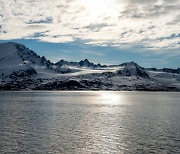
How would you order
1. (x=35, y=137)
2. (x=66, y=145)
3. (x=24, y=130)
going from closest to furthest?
(x=66, y=145) < (x=35, y=137) < (x=24, y=130)

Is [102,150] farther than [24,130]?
No

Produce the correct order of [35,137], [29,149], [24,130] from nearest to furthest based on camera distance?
[29,149] < [35,137] < [24,130]

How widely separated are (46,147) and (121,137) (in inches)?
867

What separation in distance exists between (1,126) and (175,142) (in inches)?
2264

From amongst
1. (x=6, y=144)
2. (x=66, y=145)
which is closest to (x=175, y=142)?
(x=66, y=145)

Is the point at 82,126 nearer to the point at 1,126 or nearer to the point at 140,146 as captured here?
the point at 1,126

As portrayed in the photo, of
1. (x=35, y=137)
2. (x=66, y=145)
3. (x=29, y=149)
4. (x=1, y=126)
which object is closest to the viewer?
(x=29, y=149)

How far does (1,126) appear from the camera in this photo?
9962cm

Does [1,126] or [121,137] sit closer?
[121,137]

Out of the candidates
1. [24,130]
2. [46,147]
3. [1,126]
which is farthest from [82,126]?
[46,147]

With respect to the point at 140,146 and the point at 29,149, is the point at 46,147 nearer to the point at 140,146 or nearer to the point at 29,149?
the point at 29,149

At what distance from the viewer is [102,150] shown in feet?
217

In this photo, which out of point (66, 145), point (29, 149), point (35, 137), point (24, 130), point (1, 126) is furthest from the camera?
point (1, 126)

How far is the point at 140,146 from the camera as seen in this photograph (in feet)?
226
